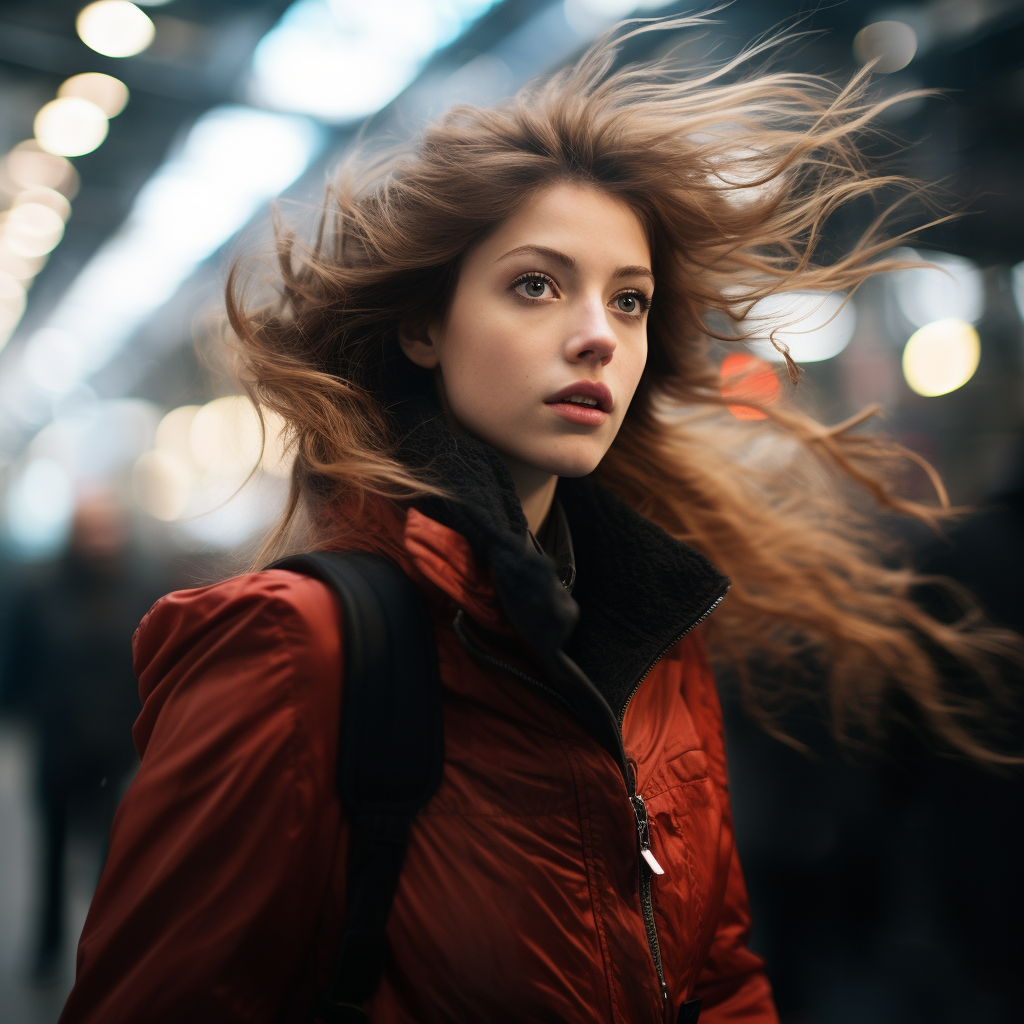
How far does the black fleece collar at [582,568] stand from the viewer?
79 centimetres

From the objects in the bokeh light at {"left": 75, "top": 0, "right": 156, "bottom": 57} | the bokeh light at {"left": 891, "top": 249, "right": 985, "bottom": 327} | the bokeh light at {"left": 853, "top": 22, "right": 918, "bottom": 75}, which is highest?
the bokeh light at {"left": 853, "top": 22, "right": 918, "bottom": 75}

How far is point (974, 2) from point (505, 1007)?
2.29 m

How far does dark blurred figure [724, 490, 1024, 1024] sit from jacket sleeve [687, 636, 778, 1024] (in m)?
0.67

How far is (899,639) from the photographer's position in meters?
1.58

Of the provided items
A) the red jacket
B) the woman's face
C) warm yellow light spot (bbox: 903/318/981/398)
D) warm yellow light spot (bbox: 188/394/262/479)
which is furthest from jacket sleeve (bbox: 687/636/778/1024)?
warm yellow light spot (bbox: 903/318/981/398)

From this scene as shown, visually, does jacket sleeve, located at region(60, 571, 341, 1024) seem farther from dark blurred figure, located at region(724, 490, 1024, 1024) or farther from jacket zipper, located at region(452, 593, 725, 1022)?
dark blurred figure, located at region(724, 490, 1024, 1024)

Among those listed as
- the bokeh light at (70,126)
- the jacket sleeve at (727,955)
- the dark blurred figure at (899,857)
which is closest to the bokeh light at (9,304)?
the bokeh light at (70,126)

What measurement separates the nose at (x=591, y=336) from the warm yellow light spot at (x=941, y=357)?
1.47 m

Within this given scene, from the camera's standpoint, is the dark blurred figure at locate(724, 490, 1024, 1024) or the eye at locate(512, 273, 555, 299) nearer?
the eye at locate(512, 273, 555, 299)

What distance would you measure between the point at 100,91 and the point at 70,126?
0.10m

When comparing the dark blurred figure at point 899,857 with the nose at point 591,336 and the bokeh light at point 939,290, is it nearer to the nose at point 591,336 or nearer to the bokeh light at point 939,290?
the bokeh light at point 939,290

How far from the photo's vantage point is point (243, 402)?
1426 millimetres

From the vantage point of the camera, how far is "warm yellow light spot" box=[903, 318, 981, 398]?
1.99m

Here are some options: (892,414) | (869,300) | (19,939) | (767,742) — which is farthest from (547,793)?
(869,300)
